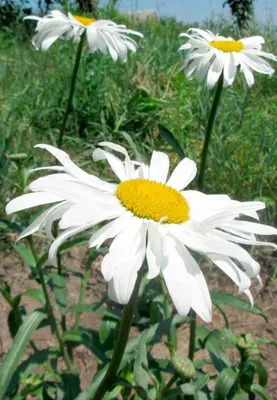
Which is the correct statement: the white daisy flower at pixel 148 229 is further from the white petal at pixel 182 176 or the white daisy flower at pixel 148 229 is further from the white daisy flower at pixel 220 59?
the white daisy flower at pixel 220 59

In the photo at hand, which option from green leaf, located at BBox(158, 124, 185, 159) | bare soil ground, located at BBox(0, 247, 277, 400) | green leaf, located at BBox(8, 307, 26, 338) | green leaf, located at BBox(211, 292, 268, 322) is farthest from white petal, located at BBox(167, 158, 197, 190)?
bare soil ground, located at BBox(0, 247, 277, 400)

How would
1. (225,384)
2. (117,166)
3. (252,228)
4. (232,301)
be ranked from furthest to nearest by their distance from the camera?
(232,301) → (225,384) → (117,166) → (252,228)

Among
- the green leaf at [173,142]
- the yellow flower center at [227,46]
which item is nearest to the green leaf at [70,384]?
the green leaf at [173,142]

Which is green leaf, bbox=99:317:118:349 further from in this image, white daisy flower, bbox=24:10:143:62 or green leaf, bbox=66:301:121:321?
white daisy flower, bbox=24:10:143:62

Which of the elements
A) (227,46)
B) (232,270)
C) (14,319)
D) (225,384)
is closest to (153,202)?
(232,270)

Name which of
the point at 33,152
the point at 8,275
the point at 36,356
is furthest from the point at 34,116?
the point at 36,356

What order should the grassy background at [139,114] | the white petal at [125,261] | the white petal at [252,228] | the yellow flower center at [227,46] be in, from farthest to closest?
the grassy background at [139,114]
the yellow flower center at [227,46]
the white petal at [252,228]
the white petal at [125,261]

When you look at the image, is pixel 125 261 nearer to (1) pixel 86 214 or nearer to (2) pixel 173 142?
(1) pixel 86 214
